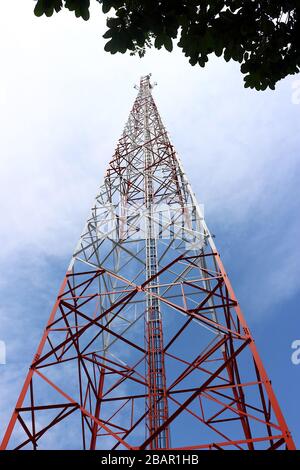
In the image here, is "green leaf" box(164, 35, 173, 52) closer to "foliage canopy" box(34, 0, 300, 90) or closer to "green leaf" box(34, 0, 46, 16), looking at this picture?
"foliage canopy" box(34, 0, 300, 90)

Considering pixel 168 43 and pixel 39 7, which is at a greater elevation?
pixel 168 43

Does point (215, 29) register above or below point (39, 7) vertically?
above

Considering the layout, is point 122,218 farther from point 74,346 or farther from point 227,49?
point 227,49

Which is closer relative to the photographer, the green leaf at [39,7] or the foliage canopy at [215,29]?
the green leaf at [39,7]

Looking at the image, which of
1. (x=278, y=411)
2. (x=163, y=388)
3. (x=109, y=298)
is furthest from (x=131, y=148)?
(x=278, y=411)

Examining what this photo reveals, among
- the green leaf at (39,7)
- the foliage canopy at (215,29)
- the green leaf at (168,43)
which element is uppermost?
the foliage canopy at (215,29)

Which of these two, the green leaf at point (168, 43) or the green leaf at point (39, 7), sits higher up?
the green leaf at point (168, 43)

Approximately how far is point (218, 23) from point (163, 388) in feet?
27.6

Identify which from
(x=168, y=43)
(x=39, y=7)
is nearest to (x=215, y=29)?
(x=168, y=43)

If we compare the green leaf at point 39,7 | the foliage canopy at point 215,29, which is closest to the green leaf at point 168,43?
the foliage canopy at point 215,29

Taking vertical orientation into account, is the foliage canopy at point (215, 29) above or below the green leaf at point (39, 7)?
above

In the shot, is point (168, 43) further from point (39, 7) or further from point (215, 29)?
point (39, 7)

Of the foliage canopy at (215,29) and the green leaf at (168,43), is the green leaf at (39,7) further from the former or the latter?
the green leaf at (168,43)

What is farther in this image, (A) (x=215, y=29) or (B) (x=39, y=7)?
(A) (x=215, y=29)
